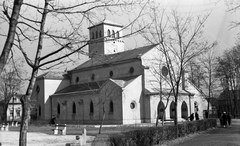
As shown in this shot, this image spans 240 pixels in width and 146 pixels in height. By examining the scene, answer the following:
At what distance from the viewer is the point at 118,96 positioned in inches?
1709

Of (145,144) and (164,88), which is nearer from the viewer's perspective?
(145,144)

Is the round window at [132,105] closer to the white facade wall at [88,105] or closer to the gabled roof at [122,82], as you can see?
the white facade wall at [88,105]

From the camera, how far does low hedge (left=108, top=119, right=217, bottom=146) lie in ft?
46.1

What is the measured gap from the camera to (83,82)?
5709cm

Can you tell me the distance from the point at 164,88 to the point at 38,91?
27.9 m

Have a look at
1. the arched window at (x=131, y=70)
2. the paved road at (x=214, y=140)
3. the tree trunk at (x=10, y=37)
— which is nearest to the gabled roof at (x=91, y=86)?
the arched window at (x=131, y=70)

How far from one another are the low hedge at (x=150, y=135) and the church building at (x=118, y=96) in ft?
48.7

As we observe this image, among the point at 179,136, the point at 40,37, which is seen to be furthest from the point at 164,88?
the point at 40,37

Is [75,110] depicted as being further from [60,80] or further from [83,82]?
[60,80]

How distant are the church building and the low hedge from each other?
1485 centimetres

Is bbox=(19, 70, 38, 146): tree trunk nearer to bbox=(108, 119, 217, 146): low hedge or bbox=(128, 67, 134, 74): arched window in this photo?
bbox=(108, 119, 217, 146): low hedge

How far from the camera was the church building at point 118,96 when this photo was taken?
43.5 meters

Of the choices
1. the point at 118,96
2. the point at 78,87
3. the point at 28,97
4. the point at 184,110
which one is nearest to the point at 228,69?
the point at 184,110

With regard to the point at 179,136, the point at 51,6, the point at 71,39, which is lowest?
the point at 179,136
